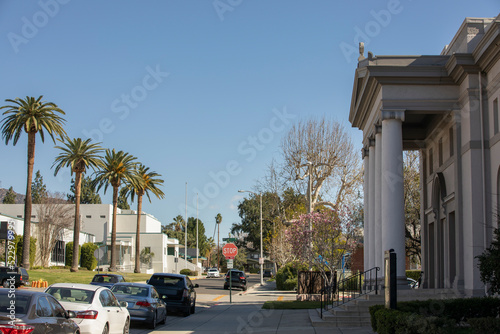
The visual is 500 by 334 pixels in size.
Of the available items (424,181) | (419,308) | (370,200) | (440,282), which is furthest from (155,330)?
(424,181)

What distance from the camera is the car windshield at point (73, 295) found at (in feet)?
47.6

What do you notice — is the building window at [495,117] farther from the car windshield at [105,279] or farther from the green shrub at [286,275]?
the green shrub at [286,275]

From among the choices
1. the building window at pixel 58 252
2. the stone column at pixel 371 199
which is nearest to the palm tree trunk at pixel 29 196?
the building window at pixel 58 252

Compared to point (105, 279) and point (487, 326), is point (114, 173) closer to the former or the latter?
point (105, 279)

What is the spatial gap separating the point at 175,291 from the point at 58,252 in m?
51.4

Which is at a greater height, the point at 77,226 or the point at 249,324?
the point at 77,226

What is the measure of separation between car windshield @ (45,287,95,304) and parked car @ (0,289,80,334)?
2991mm

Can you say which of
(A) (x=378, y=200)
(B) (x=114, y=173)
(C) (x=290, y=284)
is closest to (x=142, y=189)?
(B) (x=114, y=173)

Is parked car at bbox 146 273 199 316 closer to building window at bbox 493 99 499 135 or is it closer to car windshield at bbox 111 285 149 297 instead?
car windshield at bbox 111 285 149 297

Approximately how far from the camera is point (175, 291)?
83.2ft

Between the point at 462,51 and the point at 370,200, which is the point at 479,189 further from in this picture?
the point at 370,200

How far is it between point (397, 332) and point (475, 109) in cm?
1041

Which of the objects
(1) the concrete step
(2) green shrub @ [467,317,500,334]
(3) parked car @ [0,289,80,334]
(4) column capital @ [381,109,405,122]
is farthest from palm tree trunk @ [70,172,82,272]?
(2) green shrub @ [467,317,500,334]

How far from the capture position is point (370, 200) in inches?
1021
